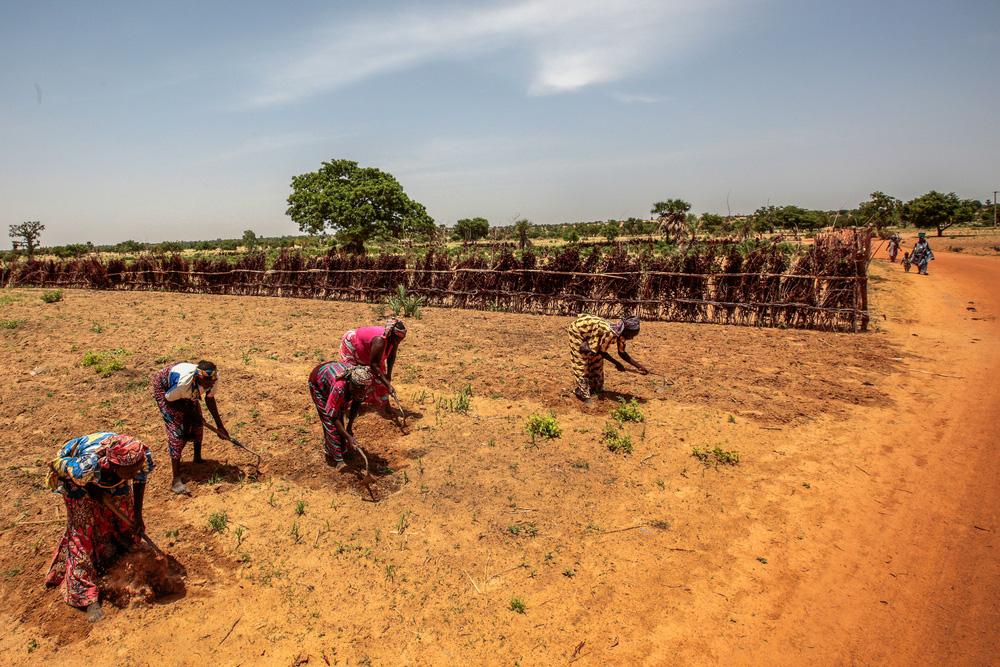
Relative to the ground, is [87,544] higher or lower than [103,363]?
lower

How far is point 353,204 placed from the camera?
83.6 ft

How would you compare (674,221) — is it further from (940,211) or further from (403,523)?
(403,523)

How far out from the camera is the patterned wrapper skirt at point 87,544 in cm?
338

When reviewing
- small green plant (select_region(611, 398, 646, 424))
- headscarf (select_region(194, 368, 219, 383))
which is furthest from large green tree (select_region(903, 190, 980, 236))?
headscarf (select_region(194, 368, 219, 383))

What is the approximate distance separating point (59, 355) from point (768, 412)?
11.7 metres

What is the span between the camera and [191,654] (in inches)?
126

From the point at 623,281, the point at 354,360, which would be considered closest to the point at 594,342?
the point at 354,360

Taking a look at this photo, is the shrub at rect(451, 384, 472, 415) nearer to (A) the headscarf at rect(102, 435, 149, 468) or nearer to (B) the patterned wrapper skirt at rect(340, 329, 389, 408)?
(B) the patterned wrapper skirt at rect(340, 329, 389, 408)

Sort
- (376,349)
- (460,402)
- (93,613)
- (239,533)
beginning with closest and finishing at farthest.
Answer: (93,613)
(239,533)
(376,349)
(460,402)

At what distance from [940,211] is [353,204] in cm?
3923

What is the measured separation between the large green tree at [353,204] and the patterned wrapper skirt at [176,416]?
21.5 meters

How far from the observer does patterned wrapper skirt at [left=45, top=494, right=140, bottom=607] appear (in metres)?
3.38

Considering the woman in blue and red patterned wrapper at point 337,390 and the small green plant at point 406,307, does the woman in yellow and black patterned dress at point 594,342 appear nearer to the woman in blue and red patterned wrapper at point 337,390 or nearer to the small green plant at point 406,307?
the woman in blue and red patterned wrapper at point 337,390

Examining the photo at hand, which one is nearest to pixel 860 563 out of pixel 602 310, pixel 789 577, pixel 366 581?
pixel 789 577
